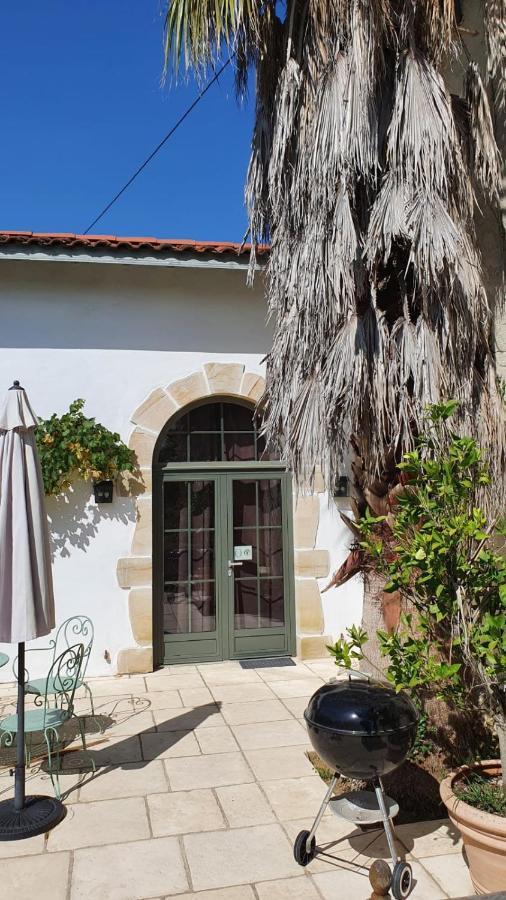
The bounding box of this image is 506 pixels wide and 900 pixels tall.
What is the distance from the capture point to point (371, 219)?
429cm

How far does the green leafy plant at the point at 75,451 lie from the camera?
6.73m

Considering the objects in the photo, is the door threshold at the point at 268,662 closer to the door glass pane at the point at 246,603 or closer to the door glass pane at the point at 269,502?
the door glass pane at the point at 246,603

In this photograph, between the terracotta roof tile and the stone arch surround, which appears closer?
the terracotta roof tile

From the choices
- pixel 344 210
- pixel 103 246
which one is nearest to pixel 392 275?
pixel 344 210

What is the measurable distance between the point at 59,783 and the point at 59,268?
5147 mm

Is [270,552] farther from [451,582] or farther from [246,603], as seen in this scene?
[451,582]

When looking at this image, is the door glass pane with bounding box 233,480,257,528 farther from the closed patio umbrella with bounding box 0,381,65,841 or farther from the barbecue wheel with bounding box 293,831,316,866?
the barbecue wheel with bounding box 293,831,316,866

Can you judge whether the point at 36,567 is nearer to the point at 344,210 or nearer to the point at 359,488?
the point at 359,488

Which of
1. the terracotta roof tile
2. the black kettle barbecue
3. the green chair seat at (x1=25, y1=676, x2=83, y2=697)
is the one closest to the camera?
the black kettle barbecue

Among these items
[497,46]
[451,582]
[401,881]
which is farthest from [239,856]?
[497,46]

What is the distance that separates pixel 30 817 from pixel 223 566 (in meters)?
3.89

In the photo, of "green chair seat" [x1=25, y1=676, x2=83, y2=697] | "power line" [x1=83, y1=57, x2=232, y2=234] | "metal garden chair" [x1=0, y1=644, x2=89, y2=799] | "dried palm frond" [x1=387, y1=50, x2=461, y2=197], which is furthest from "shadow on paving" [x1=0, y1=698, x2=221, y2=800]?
"power line" [x1=83, y1=57, x2=232, y2=234]

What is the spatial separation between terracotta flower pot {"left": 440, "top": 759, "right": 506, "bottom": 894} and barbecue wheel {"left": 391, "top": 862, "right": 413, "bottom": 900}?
329 mm

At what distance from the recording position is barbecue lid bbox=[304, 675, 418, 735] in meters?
3.09
